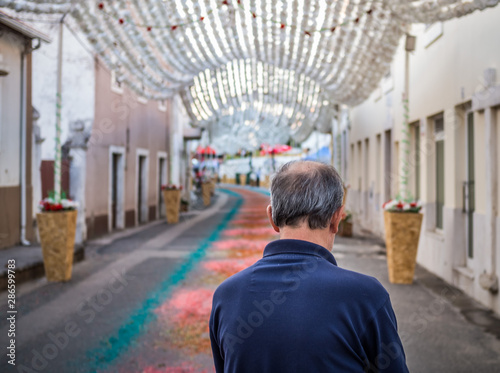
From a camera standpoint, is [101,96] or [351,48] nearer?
[351,48]

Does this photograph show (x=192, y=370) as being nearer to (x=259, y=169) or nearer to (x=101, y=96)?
(x=101, y=96)

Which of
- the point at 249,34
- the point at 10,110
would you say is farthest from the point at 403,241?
the point at 10,110

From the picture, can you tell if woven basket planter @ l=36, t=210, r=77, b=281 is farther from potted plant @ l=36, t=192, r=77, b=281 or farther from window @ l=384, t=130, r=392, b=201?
window @ l=384, t=130, r=392, b=201

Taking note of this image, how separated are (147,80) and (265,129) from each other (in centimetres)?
3261

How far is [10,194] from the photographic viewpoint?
33.3ft

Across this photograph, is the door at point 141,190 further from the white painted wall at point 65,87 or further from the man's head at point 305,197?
the man's head at point 305,197

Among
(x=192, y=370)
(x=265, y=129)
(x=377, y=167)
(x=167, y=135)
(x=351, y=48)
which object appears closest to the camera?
(x=192, y=370)

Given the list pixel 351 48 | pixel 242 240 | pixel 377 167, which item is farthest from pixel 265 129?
pixel 351 48

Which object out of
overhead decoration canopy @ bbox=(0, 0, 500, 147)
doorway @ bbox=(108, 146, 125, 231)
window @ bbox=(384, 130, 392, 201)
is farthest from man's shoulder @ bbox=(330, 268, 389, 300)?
doorway @ bbox=(108, 146, 125, 231)

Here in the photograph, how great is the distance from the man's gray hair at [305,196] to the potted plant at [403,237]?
21.0 ft

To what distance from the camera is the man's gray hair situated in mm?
1635

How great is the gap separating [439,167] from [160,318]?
6.05 m

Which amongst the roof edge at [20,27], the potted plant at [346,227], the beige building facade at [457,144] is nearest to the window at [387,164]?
the potted plant at [346,227]

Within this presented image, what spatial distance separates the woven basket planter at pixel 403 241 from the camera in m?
7.77
